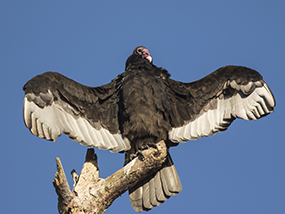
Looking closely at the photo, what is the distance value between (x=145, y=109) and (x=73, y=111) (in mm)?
986

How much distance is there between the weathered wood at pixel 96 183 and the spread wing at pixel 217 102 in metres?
Answer: 0.74

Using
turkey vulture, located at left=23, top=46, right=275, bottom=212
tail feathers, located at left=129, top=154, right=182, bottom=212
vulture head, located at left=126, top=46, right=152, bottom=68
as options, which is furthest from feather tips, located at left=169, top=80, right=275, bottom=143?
vulture head, located at left=126, top=46, right=152, bottom=68

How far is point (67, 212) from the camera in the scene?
4.83 meters

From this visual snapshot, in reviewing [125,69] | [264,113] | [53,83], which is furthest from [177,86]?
[53,83]

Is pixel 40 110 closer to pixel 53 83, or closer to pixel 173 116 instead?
pixel 53 83

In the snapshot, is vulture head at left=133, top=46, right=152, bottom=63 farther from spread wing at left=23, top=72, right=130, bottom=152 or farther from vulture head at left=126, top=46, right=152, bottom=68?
spread wing at left=23, top=72, right=130, bottom=152

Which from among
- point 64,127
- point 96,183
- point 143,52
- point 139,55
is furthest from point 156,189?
point 143,52

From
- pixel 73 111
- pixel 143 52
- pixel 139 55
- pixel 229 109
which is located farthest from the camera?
Answer: pixel 143 52

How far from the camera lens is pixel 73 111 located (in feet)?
19.6

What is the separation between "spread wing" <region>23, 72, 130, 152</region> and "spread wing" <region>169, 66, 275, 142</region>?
32.5 inches

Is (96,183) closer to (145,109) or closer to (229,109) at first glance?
(145,109)

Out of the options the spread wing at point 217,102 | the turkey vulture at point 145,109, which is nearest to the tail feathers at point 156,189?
the turkey vulture at point 145,109

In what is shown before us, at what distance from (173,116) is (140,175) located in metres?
1.21

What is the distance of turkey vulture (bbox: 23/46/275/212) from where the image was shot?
576 centimetres
